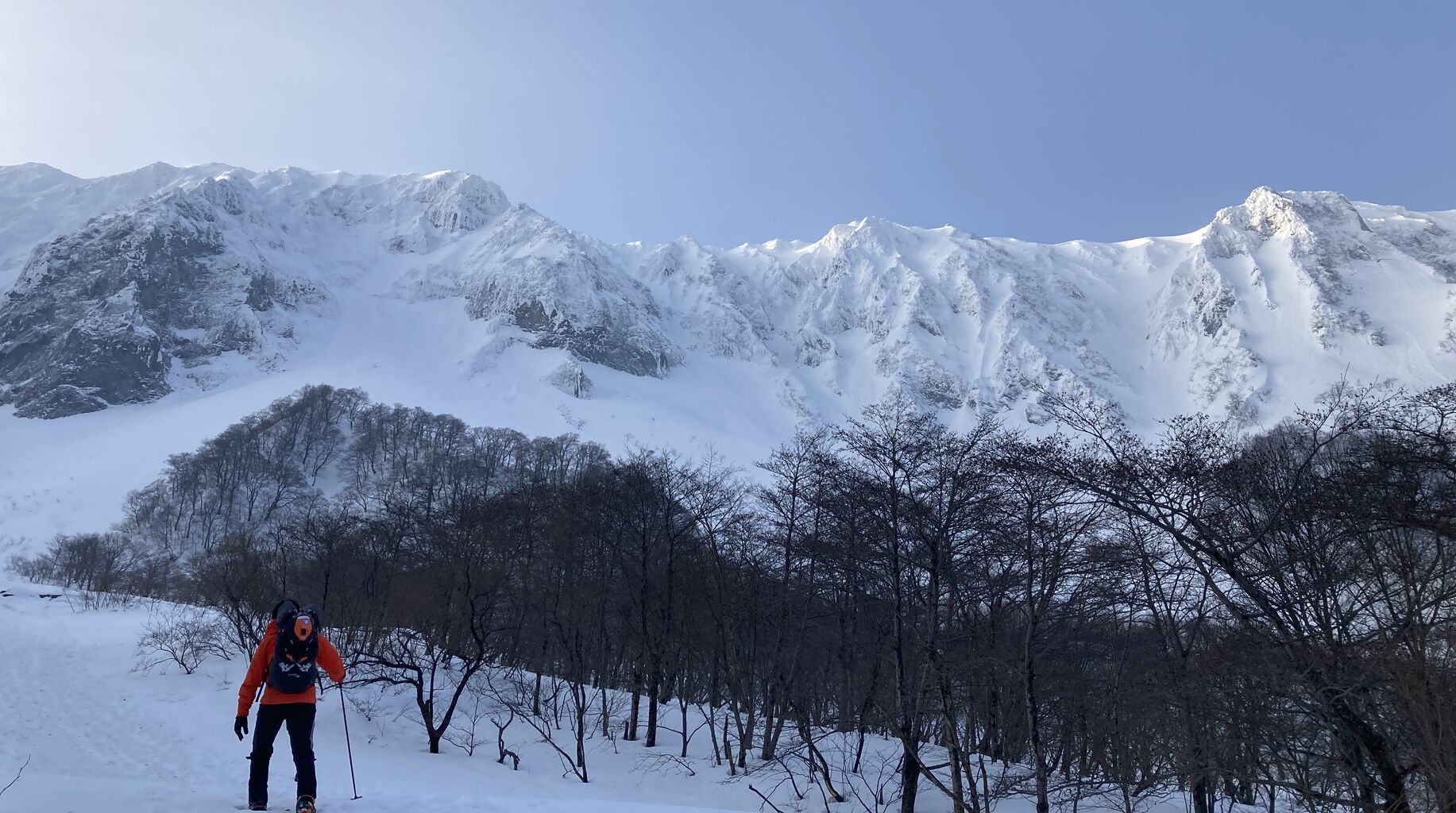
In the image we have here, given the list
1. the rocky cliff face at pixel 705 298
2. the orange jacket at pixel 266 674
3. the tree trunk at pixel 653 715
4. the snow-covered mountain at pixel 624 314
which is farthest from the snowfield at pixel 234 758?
the rocky cliff face at pixel 705 298

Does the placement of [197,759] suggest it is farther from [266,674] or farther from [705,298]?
[705,298]

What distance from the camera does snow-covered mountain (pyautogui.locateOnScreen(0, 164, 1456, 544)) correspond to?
106 m

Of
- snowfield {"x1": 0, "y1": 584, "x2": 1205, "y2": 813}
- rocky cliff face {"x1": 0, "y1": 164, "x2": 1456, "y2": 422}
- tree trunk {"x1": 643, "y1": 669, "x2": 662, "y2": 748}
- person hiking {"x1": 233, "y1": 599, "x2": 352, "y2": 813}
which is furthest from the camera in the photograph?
rocky cliff face {"x1": 0, "y1": 164, "x2": 1456, "y2": 422}

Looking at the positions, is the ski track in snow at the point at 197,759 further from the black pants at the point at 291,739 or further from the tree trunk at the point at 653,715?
the tree trunk at the point at 653,715

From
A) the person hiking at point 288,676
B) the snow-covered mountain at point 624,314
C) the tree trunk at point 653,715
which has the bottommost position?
the tree trunk at point 653,715

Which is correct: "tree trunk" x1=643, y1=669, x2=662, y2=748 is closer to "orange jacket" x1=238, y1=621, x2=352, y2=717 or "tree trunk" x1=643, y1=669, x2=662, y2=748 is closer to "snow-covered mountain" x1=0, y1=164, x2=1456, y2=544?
"orange jacket" x1=238, y1=621, x2=352, y2=717

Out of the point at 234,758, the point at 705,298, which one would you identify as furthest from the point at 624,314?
the point at 234,758

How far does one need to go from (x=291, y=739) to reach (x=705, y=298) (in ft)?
537

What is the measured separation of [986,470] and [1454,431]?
238 inches

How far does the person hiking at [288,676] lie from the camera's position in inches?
269

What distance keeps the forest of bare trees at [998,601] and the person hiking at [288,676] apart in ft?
24.2

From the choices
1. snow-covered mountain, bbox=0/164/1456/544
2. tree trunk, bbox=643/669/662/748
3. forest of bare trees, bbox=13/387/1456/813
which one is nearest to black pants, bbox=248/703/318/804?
forest of bare trees, bbox=13/387/1456/813

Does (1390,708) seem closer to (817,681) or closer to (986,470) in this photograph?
(986,470)

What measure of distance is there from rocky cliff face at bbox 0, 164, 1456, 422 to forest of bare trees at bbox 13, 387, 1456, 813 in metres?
87.4
